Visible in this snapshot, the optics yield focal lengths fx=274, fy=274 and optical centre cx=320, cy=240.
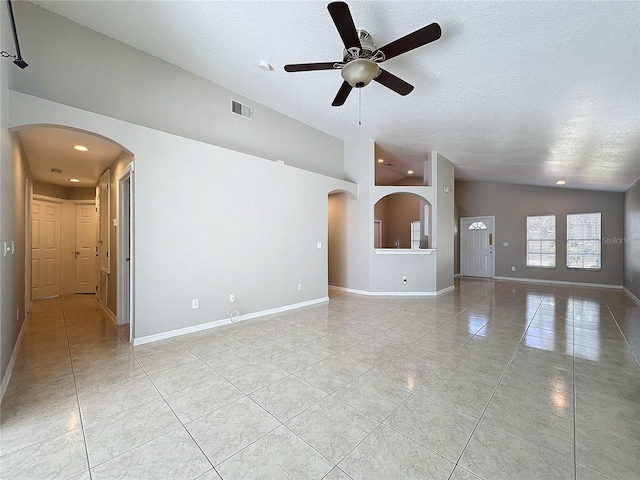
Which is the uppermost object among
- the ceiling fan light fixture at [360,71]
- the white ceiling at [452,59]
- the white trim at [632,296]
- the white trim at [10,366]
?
the white ceiling at [452,59]

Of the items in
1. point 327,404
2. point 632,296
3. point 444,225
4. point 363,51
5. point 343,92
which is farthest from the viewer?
point 444,225

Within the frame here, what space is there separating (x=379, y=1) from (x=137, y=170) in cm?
301

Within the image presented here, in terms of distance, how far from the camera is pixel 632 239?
6.11 m

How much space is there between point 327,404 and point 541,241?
898 cm

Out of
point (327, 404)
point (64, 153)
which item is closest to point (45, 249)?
point (64, 153)

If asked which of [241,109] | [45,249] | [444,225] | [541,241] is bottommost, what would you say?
[45,249]

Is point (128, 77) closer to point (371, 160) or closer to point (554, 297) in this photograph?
point (371, 160)

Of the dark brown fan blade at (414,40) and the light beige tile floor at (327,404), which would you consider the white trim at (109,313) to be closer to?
the light beige tile floor at (327,404)

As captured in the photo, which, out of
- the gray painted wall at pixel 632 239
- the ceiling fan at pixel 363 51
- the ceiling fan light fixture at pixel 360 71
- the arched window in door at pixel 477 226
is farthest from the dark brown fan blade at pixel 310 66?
the arched window in door at pixel 477 226

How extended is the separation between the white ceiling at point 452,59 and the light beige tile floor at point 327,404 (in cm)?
291

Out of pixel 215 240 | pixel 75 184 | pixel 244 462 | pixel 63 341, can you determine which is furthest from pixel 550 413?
pixel 75 184

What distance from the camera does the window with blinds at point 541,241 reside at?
26.1 feet

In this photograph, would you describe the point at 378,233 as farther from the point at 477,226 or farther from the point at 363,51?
the point at 363,51

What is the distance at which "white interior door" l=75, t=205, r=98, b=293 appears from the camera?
249 inches
